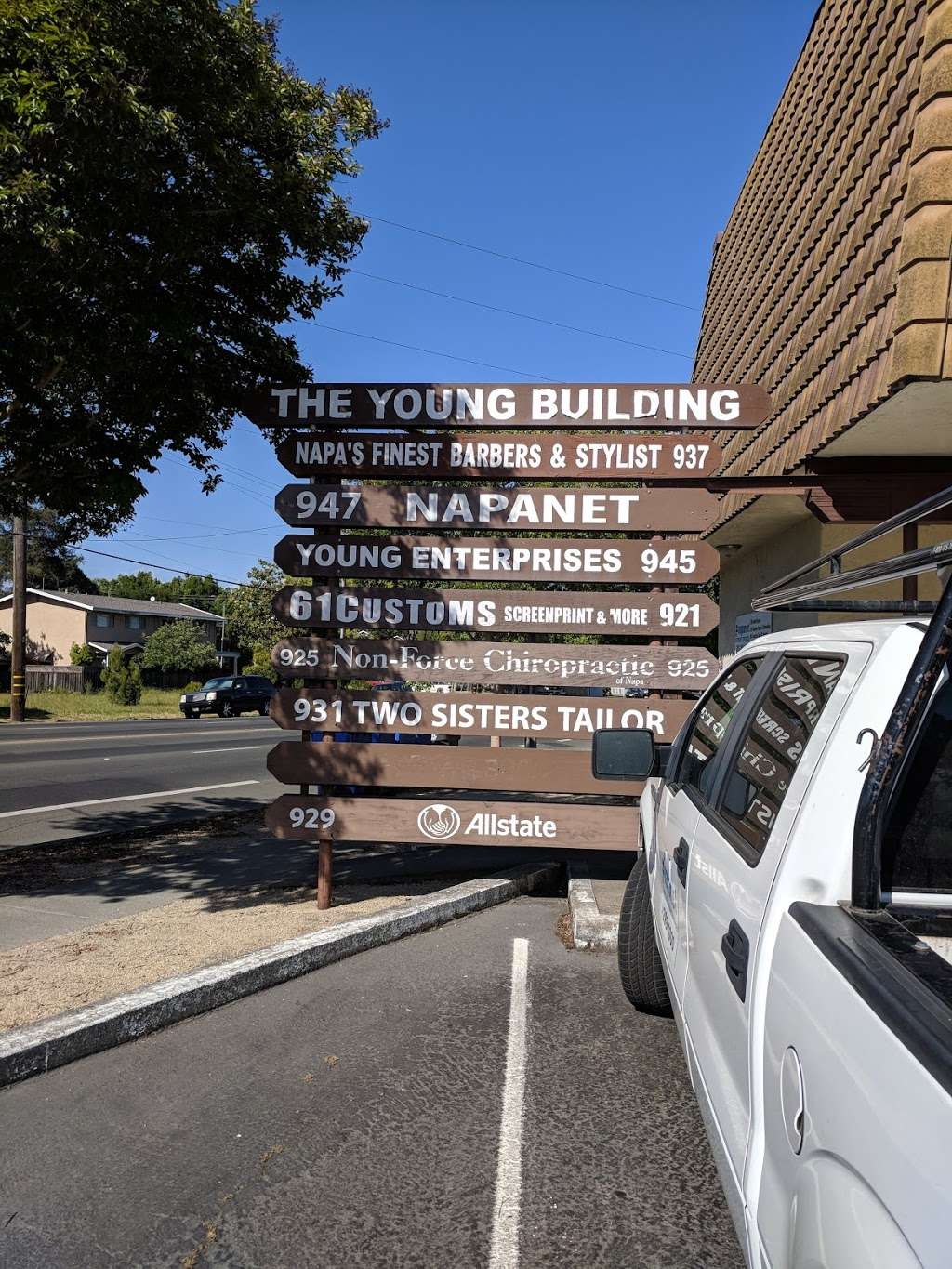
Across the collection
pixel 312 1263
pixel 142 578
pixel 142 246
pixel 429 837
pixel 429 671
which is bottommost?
pixel 312 1263

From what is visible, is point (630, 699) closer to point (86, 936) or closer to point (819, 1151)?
point (86, 936)

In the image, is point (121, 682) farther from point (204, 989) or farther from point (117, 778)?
point (204, 989)

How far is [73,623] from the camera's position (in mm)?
62750

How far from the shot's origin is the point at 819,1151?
4.90 ft

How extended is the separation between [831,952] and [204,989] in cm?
379

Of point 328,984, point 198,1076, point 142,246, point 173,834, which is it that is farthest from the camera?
point 173,834

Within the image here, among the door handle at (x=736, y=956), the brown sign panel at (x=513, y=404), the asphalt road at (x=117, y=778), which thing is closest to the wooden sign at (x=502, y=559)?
the brown sign panel at (x=513, y=404)

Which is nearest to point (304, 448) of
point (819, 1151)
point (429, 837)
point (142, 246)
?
point (142, 246)

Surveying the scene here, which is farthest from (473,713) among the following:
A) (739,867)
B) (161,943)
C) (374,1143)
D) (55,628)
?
(55,628)

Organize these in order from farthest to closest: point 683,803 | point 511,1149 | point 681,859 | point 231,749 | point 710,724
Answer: point 231,749 → point 710,724 → point 683,803 → point 511,1149 → point 681,859

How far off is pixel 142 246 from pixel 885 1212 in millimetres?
6739

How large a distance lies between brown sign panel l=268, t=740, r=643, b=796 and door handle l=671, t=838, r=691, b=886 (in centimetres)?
322

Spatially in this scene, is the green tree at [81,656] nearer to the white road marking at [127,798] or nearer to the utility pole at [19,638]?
the utility pole at [19,638]

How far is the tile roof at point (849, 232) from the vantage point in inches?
194
